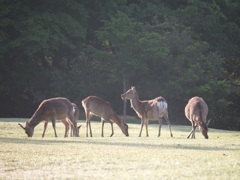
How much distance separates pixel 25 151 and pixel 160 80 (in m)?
29.2

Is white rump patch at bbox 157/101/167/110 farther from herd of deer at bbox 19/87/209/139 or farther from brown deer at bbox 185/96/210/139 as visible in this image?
brown deer at bbox 185/96/210/139

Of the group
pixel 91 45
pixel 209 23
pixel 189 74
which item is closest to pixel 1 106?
pixel 91 45

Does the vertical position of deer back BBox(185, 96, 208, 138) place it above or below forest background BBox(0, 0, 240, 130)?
below

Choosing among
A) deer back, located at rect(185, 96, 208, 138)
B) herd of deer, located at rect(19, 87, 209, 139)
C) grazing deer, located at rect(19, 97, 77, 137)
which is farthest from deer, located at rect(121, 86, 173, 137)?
grazing deer, located at rect(19, 97, 77, 137)

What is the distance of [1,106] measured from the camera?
132ft

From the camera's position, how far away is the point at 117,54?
40062 mm

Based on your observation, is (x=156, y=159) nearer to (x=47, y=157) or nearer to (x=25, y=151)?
(x=47, y=157)

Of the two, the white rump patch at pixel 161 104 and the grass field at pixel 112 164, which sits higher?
the white rump patch at pixel 161 104

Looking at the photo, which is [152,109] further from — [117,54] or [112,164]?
[117,54]

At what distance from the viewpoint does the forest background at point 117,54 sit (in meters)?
39.4

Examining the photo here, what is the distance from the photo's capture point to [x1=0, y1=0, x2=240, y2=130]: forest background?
39375 millimetres

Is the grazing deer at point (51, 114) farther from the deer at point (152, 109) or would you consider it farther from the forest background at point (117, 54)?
the forest background at point (117, 54)

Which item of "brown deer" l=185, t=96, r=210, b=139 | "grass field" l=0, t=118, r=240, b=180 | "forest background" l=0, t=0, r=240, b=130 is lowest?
"grass field" l=0, t=118, r=240, b=180

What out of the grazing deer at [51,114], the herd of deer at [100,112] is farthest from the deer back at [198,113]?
the grazing deer at [51,114]
